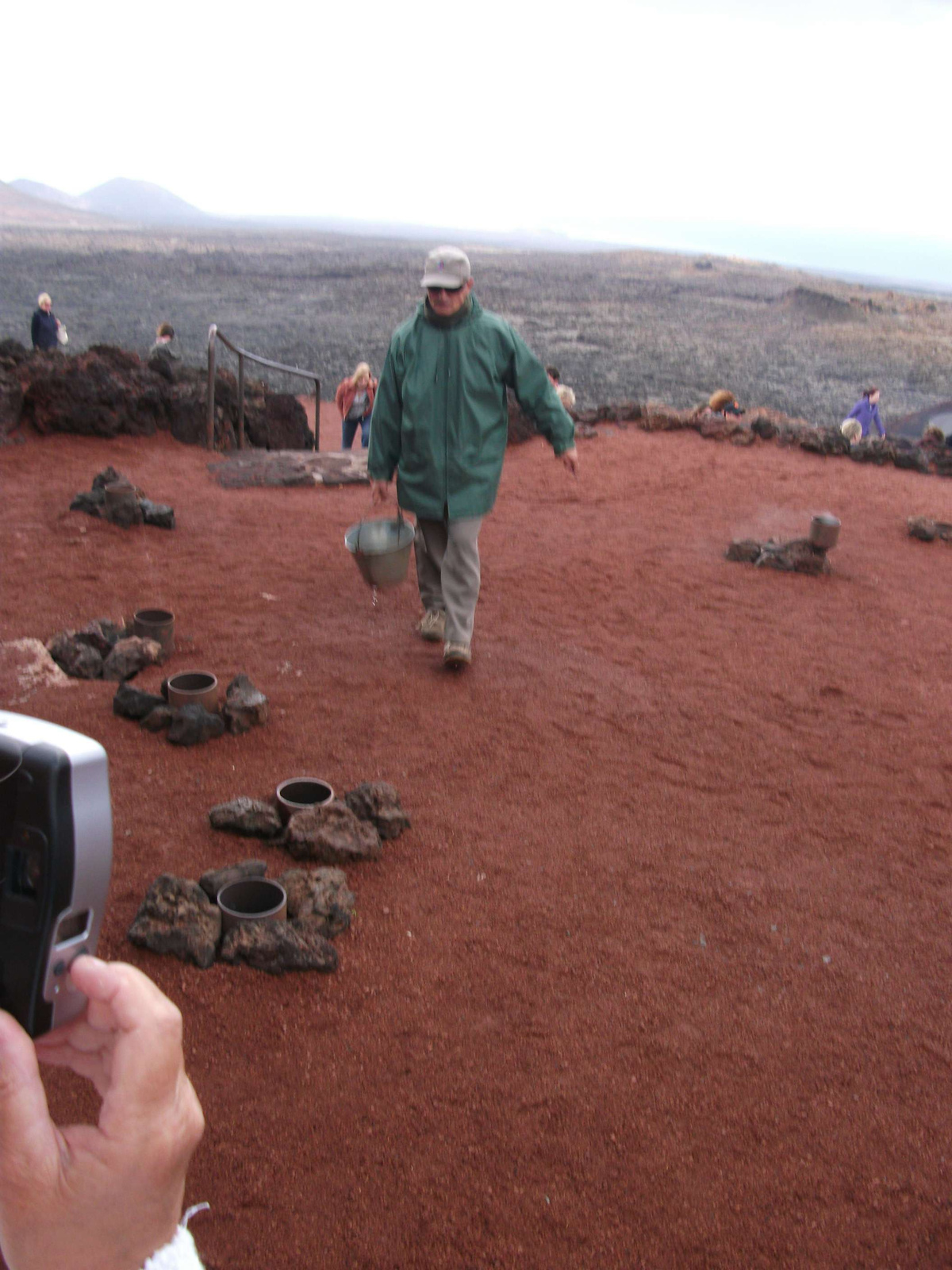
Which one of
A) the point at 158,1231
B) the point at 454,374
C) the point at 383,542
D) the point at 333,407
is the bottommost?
the point at 333,407

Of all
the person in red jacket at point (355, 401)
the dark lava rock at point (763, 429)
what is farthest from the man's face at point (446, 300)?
the dark lava rock at point (763, 429)

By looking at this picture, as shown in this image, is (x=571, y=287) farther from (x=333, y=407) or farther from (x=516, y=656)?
(x=516, y=656)

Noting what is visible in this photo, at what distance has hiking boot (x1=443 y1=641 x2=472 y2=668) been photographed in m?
5.51

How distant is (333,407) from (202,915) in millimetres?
15570

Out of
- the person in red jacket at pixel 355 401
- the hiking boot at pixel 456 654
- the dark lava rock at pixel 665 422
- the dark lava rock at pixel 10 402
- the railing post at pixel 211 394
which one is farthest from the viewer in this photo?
the dark lava rock at pixel 665 422

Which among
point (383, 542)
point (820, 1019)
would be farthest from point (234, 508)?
point (820, 1019)

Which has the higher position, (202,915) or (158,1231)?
(158,1231)

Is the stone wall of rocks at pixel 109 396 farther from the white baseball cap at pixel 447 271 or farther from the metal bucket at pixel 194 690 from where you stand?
the white baseball cap at pixel 447 271

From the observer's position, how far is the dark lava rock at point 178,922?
10.4 ft

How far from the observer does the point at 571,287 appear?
44.2 m

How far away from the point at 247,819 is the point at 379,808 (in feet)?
1.65

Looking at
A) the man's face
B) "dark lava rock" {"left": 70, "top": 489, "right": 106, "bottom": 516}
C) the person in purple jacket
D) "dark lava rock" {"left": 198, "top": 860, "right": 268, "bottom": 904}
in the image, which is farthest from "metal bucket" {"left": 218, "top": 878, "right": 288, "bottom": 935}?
the person in purple jacket

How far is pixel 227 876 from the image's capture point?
136 inches

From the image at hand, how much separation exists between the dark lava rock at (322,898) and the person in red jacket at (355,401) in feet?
27.0
